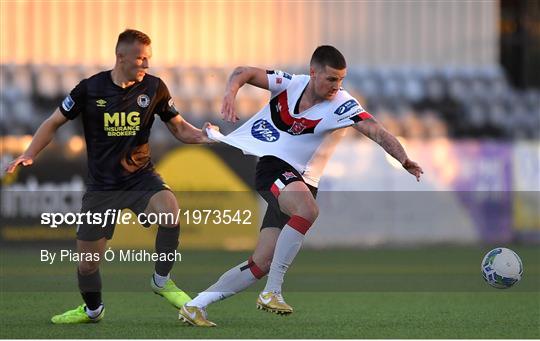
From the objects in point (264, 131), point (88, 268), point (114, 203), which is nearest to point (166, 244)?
point (114, 203)

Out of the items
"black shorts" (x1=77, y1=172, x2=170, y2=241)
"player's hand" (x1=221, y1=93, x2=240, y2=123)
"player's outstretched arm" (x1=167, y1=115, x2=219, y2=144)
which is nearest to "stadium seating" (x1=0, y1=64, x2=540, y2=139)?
"player's outstretched arm" (x1=167, y1=115, x2=219, y2=144)

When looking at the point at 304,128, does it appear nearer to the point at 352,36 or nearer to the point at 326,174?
the point at 326,174

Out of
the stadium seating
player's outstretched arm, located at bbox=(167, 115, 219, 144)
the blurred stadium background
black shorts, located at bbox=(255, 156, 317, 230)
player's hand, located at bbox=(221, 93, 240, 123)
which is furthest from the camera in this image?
the stadium seating

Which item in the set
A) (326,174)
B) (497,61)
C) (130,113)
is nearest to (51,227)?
(326,174)

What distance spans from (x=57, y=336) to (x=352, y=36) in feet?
53.9

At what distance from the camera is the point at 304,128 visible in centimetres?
832

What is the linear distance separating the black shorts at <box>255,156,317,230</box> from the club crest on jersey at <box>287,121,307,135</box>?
0.21 m

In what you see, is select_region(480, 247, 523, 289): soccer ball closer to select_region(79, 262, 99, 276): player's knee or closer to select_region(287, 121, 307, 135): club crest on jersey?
select_region(287, 121, 307, 135): club crest on jersey

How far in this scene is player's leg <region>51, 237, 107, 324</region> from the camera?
8562mm

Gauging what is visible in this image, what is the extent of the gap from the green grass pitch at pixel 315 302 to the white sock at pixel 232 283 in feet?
0.72

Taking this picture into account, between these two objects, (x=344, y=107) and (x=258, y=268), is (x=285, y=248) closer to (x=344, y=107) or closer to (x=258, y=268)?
(x=258, y=268)

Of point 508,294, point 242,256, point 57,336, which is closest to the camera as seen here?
point 57,336

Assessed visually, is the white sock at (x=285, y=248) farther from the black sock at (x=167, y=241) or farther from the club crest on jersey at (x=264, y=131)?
the black sock at (x=167, y=241)

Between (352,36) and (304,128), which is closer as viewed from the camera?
(304,128)
